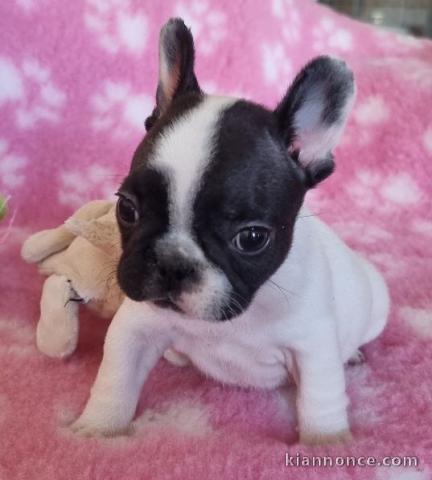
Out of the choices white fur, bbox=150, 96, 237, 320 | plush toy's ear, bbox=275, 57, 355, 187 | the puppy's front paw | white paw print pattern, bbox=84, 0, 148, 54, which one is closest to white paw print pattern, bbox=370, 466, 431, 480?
the puppy's front paw

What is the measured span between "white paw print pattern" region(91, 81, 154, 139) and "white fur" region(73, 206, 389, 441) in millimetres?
1151

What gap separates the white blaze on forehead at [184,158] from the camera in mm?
1025

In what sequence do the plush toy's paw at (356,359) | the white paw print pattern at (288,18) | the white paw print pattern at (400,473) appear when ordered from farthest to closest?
the white paw print pattern at (288,18), the plush toy's paw at (356,359), the white paw print pattern at (400,473)

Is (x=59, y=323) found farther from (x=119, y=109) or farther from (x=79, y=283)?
(x=119, y=109)

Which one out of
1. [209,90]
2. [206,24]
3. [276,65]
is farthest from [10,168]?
[276,65]

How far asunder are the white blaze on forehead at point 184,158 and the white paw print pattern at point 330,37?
1.72 metres

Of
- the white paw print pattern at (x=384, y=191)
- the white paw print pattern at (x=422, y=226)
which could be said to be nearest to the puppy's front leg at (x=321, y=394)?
the white paw print pattern at (x=422, y=226)

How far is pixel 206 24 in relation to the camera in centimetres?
247

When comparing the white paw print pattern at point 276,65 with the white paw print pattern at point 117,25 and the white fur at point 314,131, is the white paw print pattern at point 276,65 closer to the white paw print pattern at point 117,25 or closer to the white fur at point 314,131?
the white paw print pattern at point 117,25

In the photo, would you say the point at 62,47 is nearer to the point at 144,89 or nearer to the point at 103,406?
the point at 144,89

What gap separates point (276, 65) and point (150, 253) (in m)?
1.64

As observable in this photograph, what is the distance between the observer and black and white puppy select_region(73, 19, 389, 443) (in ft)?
3.43

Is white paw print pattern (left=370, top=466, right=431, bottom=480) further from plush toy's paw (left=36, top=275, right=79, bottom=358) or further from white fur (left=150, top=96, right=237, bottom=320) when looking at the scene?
plush toy's paw (left=36, top=275, right=79, bottom=358)

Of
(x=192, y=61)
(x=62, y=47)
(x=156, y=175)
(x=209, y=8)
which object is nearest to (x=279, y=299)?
(x=156, y=175)
